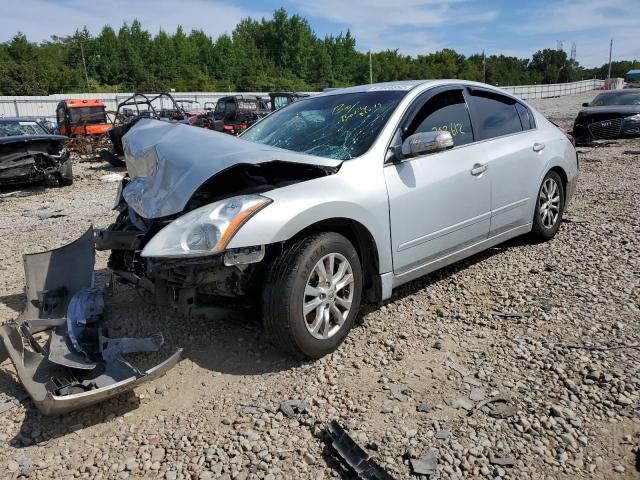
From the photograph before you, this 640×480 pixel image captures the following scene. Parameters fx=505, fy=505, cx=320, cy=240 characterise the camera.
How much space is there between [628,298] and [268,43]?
3524 inches

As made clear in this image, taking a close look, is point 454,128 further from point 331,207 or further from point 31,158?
point 31,158

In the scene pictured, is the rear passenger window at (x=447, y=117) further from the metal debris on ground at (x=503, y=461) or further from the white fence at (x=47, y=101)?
the white fence at (x=47, y=101)

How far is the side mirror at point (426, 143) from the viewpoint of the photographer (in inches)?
129

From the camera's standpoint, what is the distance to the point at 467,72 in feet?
285

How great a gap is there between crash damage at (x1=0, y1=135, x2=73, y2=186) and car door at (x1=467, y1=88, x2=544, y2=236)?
27.8 feet

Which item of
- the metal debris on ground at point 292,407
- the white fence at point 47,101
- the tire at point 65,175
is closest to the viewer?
the metal debris on ground at point 292,407

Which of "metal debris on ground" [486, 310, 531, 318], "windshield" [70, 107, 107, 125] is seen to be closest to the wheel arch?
"metal debris on ground" [486, 310, 531, 318]

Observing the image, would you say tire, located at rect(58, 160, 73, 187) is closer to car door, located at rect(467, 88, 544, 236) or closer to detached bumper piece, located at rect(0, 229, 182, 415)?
detached bumper piece, located at rect(0, 229, 182, 415)

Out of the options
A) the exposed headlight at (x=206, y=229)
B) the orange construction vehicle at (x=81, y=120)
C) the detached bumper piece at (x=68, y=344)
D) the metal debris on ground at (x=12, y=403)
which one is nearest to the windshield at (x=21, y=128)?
the orange construction vehicle at (x=81, y=120)

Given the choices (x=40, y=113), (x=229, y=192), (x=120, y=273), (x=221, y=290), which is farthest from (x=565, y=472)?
(x=40, y=113)

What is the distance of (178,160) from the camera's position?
315cm

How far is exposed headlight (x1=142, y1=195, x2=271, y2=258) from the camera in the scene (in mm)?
2678

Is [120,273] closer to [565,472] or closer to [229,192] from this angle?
[229,192]

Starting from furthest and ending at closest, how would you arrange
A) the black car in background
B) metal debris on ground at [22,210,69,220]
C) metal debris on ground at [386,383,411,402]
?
the black car in background, metal debris on ground at [22,210,69,220], metal debris on ground at [386,383,411,402]
